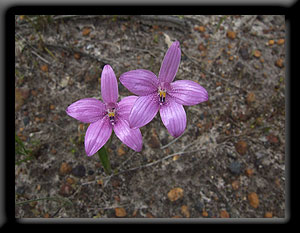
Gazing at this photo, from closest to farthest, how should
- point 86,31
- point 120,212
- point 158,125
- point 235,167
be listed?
1. point 120,212
2. point 235,167
3. point 158,125
4. point 86,31

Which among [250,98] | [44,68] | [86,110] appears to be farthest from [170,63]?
[44,68]

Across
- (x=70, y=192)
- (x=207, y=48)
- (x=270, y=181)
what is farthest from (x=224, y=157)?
(x=70, y=192)

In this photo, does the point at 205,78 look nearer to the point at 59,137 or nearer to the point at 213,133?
the point at 213,133

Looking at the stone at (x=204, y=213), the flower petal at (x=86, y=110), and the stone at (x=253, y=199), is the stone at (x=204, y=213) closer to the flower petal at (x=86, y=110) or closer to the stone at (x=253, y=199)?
the stone at (x=253, y=199)

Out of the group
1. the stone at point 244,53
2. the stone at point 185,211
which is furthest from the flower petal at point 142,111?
the stone at point 244,53

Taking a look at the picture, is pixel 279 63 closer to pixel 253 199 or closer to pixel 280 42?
pixel 280 42

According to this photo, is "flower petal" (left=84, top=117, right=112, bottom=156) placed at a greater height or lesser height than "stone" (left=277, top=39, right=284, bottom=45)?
lesser

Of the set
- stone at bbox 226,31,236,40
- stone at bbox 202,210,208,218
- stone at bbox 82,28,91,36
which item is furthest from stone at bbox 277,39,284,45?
stone at bbox 82,28,91,36

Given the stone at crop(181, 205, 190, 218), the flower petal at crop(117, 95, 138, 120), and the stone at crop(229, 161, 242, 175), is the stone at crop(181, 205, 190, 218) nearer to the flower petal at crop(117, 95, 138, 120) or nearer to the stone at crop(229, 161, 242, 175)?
the stone at crop(229, 161, 242, 175)
